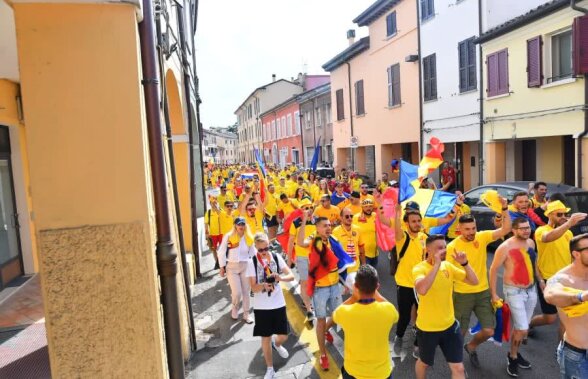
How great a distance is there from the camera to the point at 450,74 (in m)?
17.0

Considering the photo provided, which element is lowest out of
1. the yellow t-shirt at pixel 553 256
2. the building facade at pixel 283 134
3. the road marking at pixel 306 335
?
the road marking at pixel 306 335

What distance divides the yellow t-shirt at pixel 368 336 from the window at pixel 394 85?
1818 centimetres

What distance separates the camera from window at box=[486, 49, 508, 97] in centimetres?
1412

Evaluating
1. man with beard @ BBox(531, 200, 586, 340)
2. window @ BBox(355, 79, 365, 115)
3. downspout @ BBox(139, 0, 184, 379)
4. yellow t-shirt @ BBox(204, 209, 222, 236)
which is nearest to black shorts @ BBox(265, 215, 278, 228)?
yellow t-shirt @ BBox(204, 209, 222, 236)

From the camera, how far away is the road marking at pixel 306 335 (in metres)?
5.19

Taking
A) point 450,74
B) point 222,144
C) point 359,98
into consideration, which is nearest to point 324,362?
point 450,74

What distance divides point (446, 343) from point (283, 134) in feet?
129

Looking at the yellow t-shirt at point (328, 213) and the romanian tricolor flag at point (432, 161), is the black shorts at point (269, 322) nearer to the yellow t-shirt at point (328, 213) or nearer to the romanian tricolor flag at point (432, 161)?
the romanian tricolor flag at point (432, 161)

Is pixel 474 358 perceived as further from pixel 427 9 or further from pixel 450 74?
pixel 427 9

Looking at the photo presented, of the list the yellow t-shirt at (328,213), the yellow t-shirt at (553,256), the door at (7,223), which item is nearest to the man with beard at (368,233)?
the yellow t-shirt at (328,213)

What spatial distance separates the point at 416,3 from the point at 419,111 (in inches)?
166

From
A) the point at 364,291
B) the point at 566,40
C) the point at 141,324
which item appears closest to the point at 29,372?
the point at 141,324

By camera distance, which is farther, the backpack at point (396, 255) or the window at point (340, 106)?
the window at point (340, 106)

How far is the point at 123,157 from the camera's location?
3.37m
